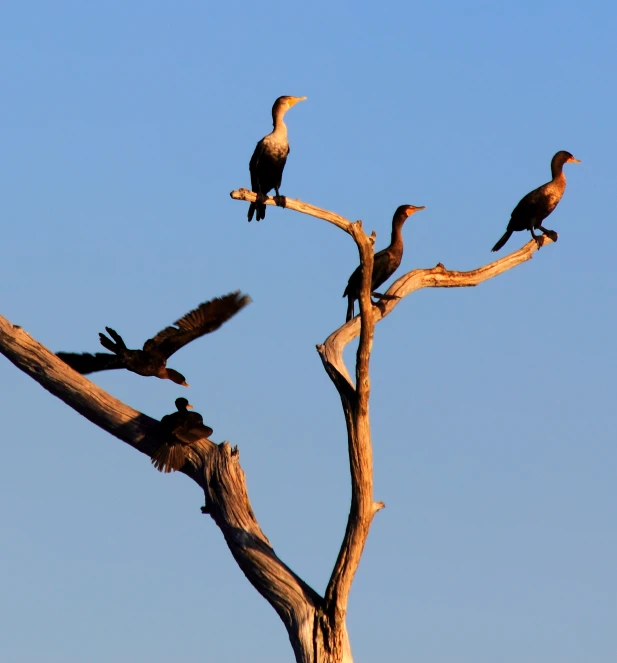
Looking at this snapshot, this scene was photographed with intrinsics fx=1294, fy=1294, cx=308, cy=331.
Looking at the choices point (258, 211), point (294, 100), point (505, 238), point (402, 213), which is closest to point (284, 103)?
point (294, 100)

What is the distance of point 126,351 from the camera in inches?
403

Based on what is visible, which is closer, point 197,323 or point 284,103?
point 197,323

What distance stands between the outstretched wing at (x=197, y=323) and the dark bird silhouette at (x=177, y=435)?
0.82 metres

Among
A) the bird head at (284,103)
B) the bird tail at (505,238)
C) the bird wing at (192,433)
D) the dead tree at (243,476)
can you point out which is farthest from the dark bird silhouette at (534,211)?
the bird wing at (192,433)

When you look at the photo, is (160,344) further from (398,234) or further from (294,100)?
(294,100)

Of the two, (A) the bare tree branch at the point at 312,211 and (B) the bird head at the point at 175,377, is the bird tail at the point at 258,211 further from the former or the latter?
(A) the bare tree branch at the point at 312,211

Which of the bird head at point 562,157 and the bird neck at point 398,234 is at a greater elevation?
the bird head at point 562,157

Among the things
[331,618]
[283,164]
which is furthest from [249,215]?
[331,618]

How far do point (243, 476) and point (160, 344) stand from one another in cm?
153

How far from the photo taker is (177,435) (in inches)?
368

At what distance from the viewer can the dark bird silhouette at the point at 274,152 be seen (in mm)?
11812

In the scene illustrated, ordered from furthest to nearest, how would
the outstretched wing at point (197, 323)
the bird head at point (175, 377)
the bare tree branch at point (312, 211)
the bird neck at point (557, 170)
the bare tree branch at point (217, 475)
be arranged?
the bird neck at point (557, 170), the bird head at point (175, 377), the outstretched wing at point (197, 323), the bare tree branch at point (217, 475), the bare tree branch at point (312, 211)

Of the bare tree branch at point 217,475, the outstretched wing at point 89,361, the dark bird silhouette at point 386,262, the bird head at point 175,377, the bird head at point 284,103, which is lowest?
the bare tree branch at point 217,475

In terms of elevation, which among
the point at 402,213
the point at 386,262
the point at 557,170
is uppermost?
the point at 557,170
